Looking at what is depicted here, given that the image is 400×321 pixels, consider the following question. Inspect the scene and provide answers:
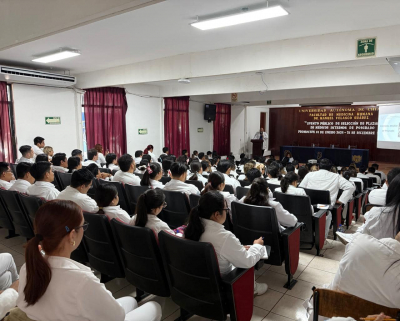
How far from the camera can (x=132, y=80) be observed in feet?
20.4

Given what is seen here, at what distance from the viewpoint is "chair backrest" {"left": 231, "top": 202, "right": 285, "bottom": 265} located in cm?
255

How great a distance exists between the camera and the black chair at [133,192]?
141 inches

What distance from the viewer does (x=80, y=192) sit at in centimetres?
294

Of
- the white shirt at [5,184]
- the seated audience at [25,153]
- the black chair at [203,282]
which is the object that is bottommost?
the black chair at [203,282]

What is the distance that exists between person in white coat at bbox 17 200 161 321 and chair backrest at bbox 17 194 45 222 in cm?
191

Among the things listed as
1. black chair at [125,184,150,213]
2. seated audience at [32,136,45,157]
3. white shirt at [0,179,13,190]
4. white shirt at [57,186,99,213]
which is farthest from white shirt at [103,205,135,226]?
seated audience at [32,136,45,157]

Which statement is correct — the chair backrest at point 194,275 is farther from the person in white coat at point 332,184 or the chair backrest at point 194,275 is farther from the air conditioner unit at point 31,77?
the air conditioner unit at point 31,77

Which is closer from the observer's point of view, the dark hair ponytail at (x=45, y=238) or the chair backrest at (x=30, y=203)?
the dark hair ponytail at (x=45, y=238)

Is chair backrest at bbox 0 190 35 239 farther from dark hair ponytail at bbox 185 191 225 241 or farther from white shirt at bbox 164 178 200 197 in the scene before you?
dark hair ponytail at bbox 185 191 225 241

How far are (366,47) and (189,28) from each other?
7.82 ft

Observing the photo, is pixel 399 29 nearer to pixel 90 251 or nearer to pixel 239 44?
pixel 239 44

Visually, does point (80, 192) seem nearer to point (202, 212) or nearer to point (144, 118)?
point (202, 212)

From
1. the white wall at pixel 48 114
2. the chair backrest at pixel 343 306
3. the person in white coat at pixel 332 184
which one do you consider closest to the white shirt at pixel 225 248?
the chair backrest at pixel 343 306

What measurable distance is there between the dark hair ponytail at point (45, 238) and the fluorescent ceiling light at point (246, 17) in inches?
105
